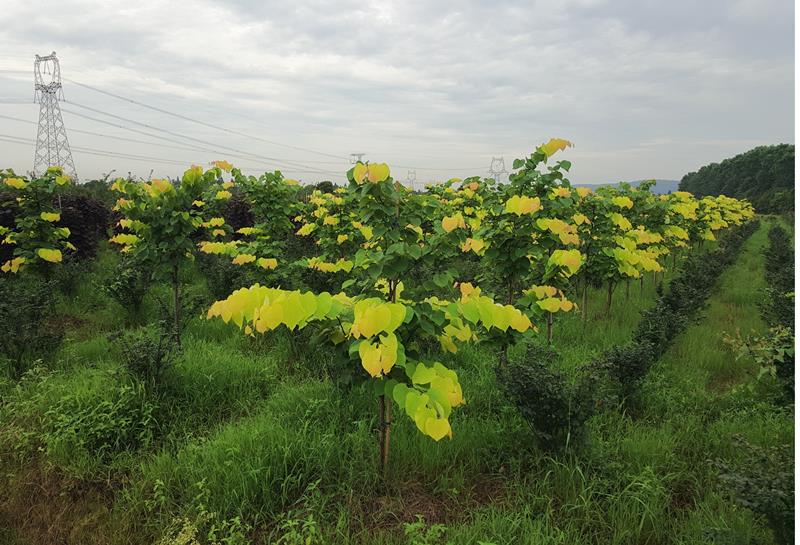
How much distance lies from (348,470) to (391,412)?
433mm

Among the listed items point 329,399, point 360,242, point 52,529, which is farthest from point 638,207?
point 52,529

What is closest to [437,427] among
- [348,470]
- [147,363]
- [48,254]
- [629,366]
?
[348,470]

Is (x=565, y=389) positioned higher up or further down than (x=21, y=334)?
higher up

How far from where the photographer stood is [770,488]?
175 cm

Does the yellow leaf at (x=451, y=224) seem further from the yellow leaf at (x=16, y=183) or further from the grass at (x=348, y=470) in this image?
the yellow leaf at (x=16, y=183)

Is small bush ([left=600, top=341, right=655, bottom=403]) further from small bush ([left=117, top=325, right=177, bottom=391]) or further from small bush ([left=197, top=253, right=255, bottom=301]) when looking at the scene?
small bush ([left=197, top=253, right=255, bottom=301])

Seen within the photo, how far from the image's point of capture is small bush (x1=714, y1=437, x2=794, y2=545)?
5.43ft

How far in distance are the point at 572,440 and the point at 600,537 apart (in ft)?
1.88

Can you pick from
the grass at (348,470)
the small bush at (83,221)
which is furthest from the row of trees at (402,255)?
the small bush at (83,221)

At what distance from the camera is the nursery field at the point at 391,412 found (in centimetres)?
215

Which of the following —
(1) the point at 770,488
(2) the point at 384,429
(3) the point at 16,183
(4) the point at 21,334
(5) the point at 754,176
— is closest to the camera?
(1) the point at 770,488

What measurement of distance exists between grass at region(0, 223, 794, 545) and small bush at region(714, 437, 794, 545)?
17 centimetres

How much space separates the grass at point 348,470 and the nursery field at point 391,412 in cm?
2

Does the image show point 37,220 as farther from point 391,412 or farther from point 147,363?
point 391,412
